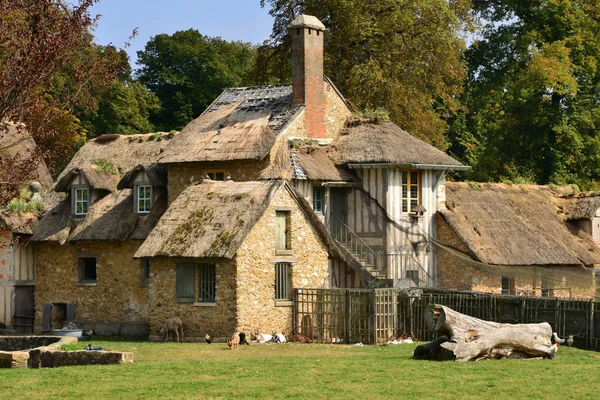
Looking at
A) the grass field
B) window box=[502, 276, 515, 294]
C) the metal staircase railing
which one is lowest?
the grass field

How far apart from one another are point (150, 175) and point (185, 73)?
98.7 feet

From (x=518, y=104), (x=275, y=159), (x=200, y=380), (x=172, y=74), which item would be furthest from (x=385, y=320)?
(x=172, y=74)

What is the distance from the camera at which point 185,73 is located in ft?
222

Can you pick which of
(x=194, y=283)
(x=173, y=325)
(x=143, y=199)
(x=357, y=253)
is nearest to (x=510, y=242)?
(x=357, y=253)

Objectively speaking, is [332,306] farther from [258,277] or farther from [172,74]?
[172,74]

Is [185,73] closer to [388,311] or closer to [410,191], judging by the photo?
[410,191]

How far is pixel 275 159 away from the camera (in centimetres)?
3650

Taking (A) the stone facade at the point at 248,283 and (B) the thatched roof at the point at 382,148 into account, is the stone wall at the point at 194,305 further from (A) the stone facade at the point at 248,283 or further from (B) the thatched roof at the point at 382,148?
(B) the thatched roof at the point at 382,148

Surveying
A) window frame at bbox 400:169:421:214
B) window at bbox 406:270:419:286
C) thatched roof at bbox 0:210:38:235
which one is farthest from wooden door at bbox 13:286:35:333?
window frame at bbox 400:169:421:214

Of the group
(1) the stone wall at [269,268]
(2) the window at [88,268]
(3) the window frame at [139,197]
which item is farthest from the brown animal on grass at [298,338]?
(2) the window at [88,268]

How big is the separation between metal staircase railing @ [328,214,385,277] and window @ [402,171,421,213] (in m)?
2.15

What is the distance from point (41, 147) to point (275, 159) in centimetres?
1446

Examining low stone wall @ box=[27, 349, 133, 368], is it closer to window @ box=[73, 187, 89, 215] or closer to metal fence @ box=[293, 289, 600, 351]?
metal fence @ box=[293, 289, 600, 351]

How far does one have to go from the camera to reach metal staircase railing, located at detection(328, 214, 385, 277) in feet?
122
